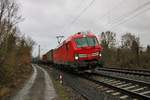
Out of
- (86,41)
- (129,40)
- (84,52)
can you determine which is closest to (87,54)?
(84,52)

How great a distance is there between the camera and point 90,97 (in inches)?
494

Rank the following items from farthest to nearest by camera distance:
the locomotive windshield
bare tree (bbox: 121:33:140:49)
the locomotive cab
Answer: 1. bare tree (bbox: 121:33:140:49)
2. the locomotive windshield
3. the locomotive cab

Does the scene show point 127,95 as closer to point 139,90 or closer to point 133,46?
point 139,90

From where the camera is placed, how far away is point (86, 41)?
25609 mm

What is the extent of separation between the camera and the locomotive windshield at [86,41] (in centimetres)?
2522

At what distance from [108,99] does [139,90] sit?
2990 millimetres

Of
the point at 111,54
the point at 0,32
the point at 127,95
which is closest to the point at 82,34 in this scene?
the point at 0,32

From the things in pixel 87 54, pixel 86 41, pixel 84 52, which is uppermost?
pixel 86 41

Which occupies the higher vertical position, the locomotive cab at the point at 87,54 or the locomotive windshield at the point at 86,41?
the locomotive windshield at the point at 86,41

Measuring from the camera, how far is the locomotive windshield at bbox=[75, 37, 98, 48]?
25216mm

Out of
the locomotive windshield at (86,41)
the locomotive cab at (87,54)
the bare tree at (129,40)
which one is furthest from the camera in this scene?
the bare tree at (129,40)

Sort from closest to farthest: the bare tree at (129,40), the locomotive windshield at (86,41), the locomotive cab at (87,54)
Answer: the locomotive cab at (87,54) < the locomotive windshield at (86,41) < the bare tree at (129,40)

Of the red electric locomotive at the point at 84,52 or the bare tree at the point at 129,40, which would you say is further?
the bare tree at the point at 129,40

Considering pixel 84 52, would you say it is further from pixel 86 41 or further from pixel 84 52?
pixel 86 41
